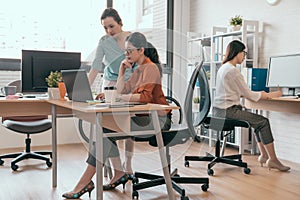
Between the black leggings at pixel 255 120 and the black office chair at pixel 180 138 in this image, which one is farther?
the black leggings at pixel 255 120

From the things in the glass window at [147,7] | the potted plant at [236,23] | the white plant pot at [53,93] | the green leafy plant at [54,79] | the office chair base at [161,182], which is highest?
the glass window at [147,7]

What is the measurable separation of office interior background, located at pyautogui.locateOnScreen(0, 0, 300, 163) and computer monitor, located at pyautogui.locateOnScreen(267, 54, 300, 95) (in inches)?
7.1

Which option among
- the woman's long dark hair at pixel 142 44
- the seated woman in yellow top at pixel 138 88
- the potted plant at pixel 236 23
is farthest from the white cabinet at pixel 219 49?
Answer: the seated woman in yellow top at pixel 138 88

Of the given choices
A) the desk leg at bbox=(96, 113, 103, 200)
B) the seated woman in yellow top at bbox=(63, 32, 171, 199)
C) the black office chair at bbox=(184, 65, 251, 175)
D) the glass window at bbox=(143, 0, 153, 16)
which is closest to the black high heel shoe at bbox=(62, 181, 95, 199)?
the seated woman in yellow top at bbox=(63, 32, 171, 199)

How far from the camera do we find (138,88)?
7.86 ft

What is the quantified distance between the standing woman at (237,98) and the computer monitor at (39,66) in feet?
4.58

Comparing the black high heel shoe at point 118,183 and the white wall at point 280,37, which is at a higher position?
the white wall at point 280,37

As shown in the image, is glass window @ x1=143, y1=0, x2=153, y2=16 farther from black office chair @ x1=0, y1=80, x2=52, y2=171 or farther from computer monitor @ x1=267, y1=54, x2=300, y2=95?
black office chair @ x1=0, y1=80, x2=52, y2=171

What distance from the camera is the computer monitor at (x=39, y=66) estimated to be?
289 centimetres

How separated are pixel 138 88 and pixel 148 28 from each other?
3.34 metres

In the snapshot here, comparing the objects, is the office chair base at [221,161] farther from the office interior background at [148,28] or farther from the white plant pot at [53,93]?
the white plant pot at [53,93]

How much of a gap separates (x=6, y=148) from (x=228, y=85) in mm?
2860

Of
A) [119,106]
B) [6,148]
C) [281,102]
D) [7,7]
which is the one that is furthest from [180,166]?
[7,7]

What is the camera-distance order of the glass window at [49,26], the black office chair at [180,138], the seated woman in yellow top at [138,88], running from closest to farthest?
1. the seated woman in yellow top at [138,88]
2. the black office chair at [180,138]
3. the glass window at [49,26]
